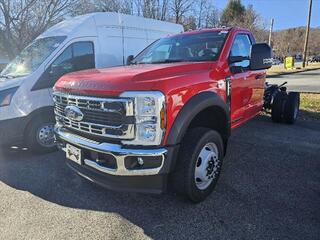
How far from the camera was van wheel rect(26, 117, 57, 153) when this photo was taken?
18.4ft

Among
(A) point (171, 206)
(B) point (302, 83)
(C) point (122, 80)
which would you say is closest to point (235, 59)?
(C) point (122, 80)

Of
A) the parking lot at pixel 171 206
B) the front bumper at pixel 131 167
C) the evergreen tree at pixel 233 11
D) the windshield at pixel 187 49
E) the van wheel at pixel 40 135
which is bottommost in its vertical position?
the parking lot at pixel 171 206

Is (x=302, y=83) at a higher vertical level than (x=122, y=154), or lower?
lower

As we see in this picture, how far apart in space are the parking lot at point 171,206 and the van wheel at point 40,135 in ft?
1.34

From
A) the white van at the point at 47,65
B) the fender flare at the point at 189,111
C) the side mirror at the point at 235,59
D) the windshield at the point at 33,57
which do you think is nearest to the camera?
the fender flare at the point at 189,111

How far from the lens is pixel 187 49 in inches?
190

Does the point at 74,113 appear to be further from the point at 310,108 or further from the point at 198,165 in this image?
the point at 310,108

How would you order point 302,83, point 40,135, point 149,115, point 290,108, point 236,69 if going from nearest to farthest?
point 149,115 → point 236,69 → point 40,135 → point 290,108 → point 302,83

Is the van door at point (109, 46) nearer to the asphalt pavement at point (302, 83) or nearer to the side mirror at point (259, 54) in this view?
the side mirror at point (259, 54)

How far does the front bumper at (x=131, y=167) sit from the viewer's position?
10.2 feet

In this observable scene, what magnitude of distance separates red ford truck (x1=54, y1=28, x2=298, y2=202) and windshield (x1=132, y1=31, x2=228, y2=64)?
4 centimetres

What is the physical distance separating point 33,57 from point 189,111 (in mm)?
3943

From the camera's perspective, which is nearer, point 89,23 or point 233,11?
point 89,23

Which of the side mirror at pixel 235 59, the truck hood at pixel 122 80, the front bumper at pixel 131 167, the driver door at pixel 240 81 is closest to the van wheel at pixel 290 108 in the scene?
the driver door at pixel 240 81
